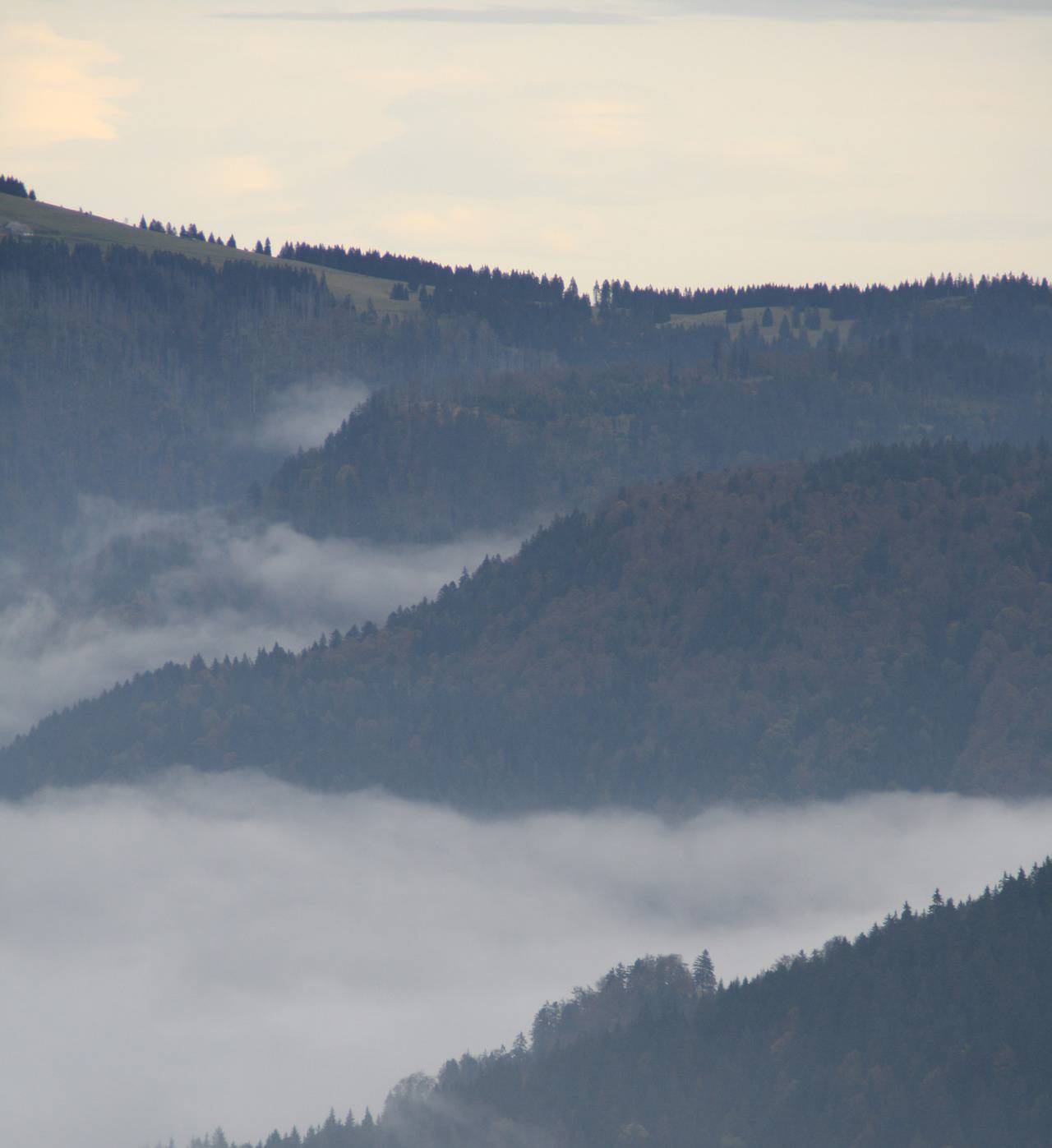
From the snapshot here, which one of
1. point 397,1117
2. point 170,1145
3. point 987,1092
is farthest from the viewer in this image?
point 170,1145

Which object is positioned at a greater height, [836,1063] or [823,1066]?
[836,1063]

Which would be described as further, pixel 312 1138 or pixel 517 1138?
pixel 312 1138

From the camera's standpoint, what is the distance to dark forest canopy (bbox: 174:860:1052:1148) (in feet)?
558

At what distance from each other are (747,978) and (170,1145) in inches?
1633

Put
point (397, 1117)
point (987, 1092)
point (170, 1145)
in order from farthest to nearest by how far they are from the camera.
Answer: point (170, 1145) → point (397, 1117) → point (987, 1092)

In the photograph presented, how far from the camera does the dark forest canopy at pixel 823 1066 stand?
170125mm

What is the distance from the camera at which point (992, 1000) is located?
7013 inches

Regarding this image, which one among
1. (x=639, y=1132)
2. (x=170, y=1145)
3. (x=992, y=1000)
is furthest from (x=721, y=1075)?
(x=170, y=1145)

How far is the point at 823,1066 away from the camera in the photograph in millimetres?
176000

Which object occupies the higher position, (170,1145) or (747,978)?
(747,978)

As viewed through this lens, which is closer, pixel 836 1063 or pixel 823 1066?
pixel 823 1066

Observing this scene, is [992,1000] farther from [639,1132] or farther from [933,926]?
[639,1132]

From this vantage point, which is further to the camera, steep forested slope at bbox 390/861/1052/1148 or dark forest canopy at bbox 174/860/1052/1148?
dark forest canopy at bbox 174/860/1052/1148

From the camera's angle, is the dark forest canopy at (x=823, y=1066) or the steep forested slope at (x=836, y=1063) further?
the dark forest canopy at (x=823, y=1066)
